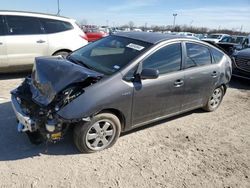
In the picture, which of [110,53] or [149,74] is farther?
[110,53]

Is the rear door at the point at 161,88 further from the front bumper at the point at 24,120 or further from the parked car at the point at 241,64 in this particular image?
the parked car at the point at 241,64

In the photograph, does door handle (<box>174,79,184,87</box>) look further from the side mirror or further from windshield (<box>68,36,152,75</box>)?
windshield (<box>68,36,152,75</box>)

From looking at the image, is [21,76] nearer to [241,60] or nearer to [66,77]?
[66,77]

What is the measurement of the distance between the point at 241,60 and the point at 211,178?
6.40 meters

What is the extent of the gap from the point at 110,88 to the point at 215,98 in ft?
10.1

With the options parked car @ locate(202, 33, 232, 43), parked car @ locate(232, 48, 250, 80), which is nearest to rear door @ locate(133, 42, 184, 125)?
parked car @ locate(232, 48, 250, 80)

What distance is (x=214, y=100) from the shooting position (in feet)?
18.6

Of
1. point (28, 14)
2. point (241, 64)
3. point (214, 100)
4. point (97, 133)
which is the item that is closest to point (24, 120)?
point (97, 133)

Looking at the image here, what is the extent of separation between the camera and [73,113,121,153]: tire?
137 inches

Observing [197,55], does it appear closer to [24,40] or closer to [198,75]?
[198,75]

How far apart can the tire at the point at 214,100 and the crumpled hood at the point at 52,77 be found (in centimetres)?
287

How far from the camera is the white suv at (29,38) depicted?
6.79 metres

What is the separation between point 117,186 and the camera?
3.09 meters

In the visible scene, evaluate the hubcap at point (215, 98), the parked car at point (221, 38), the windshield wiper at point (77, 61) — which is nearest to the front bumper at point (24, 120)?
the windshield wiper at point (77, 61)
